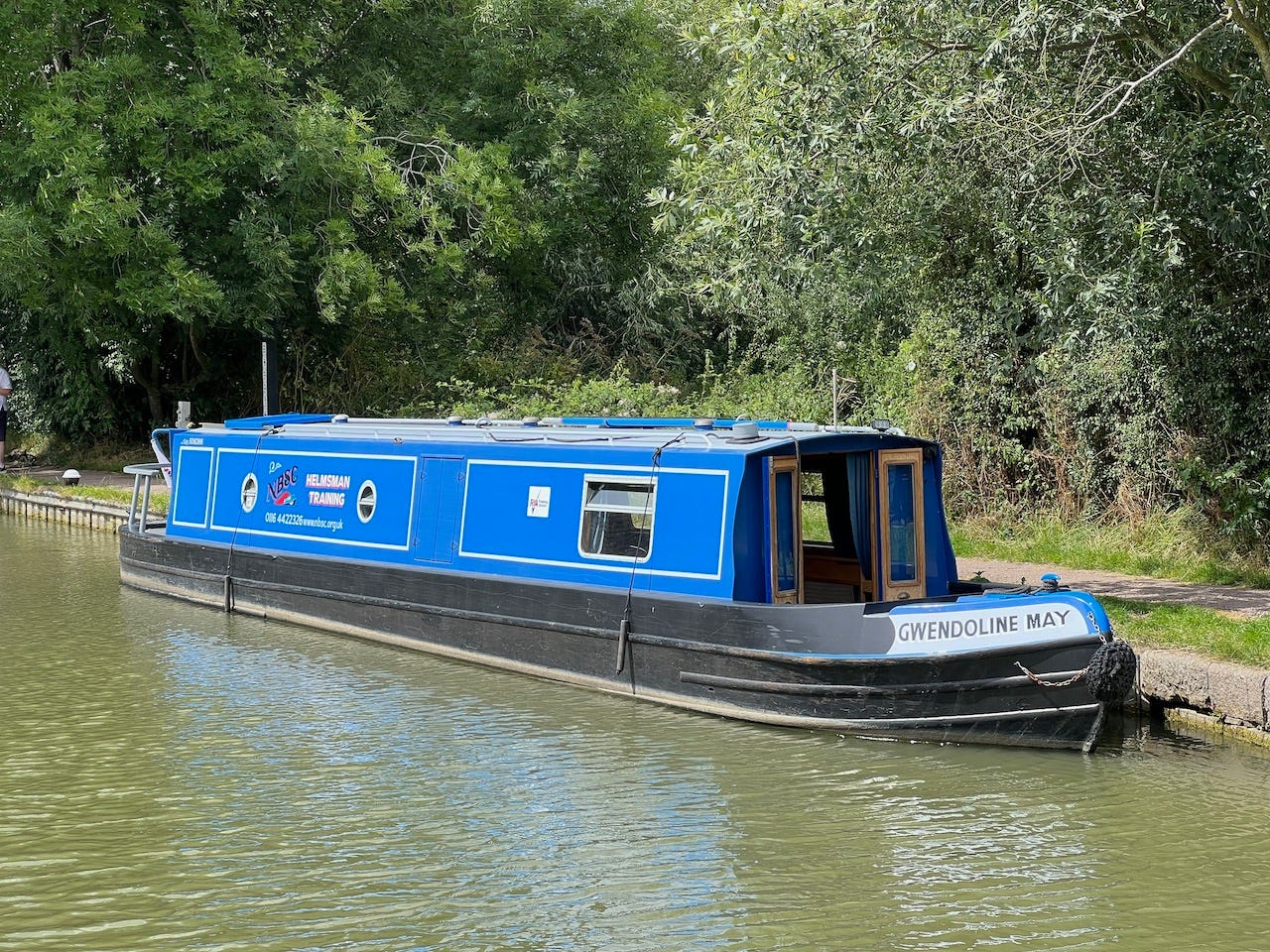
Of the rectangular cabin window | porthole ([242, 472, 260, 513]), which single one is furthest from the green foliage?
porthole ([242, 472, 260, 513])

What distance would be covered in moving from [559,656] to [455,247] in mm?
11918

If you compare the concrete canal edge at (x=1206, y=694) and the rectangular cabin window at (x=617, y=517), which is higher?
the rectangular cabin window at (x=617, y=517)

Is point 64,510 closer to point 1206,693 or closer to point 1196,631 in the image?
point 1196,631

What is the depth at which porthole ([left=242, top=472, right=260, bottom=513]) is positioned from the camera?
42.5ft

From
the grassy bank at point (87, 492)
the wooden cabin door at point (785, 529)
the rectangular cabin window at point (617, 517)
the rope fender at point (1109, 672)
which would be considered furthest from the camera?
the grassy bank at point (87, 492)

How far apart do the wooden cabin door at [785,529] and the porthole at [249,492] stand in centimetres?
584

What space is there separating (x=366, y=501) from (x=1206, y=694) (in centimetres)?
648

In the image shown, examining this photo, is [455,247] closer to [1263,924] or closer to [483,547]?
[483,547]

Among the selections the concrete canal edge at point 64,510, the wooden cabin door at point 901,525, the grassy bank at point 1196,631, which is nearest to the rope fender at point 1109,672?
the grassy bank at point 1196,631

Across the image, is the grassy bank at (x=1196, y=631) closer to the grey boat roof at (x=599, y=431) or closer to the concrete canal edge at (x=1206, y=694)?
the concrete canal edge at (x=1206, y=694)

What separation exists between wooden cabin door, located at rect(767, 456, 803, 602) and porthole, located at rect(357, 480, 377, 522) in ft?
13.2

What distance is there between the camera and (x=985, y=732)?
802 centimetres

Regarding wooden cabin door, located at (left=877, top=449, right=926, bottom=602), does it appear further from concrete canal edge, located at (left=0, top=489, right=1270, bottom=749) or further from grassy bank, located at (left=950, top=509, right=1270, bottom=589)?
grassy bank, located at (left=950, top=509, right=1270, bottom=589)

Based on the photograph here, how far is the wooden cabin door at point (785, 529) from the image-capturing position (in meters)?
8.79
